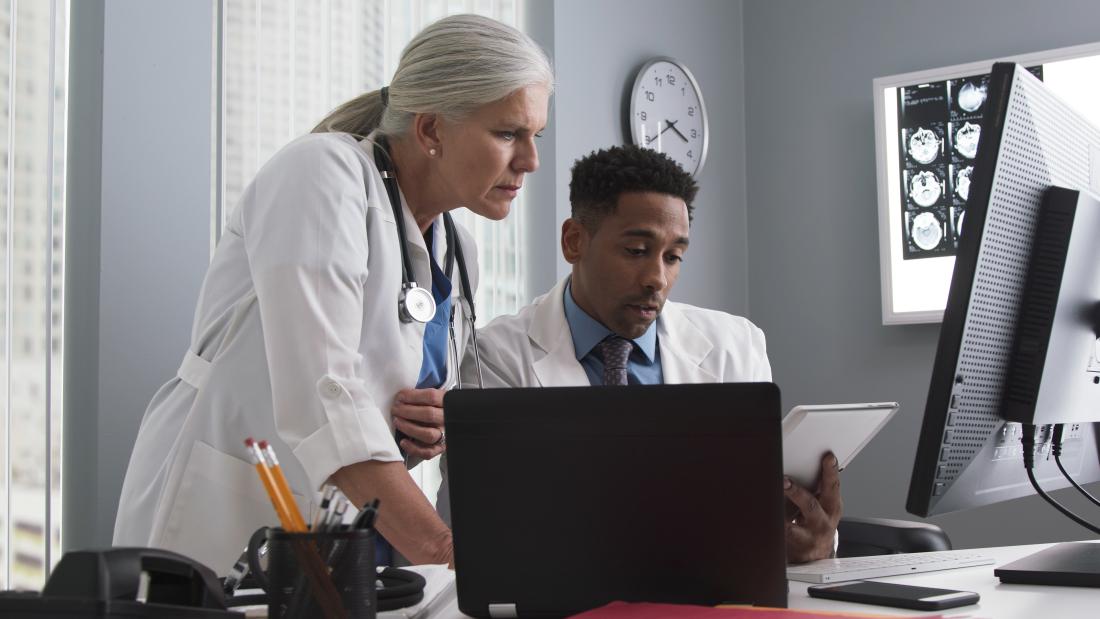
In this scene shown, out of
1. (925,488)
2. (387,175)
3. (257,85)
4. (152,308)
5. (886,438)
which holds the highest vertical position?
(257,85)

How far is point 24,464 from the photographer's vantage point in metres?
1.55

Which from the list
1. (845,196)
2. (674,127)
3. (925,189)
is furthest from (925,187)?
(674,127)

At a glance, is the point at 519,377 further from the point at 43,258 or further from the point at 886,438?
the point at 886,438

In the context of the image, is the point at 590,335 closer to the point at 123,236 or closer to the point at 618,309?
the point at 618,309

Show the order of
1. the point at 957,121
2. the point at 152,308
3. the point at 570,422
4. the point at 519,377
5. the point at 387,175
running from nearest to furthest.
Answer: the point at 570,422
the point at 387,175
the point at 152,308
the point at 519,377
the point at 957,121

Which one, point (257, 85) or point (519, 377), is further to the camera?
point (257, 85)

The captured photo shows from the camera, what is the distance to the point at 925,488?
0.96 m

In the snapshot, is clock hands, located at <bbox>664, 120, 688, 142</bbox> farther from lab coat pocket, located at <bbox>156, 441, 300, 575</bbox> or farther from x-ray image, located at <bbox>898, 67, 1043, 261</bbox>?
lab coat pocket, located at <bbox>156, 441, 300, 575</bbox>

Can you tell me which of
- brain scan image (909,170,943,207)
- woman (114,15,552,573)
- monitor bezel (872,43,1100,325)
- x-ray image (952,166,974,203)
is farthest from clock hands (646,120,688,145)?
woman (114,15,552,573)

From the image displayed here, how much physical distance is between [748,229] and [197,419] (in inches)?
106

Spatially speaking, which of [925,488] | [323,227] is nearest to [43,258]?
[323,227]

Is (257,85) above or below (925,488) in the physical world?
above

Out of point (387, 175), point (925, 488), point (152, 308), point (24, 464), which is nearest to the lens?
point (925, 488)

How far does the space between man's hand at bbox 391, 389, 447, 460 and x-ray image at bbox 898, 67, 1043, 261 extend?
2305mm
